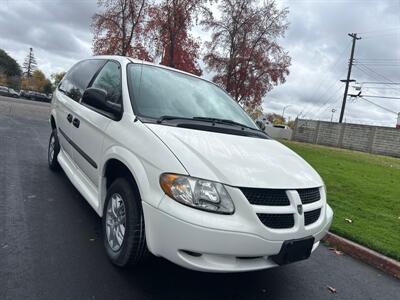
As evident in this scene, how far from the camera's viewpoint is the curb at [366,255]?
4215mm

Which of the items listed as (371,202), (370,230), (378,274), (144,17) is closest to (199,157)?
(378,274)

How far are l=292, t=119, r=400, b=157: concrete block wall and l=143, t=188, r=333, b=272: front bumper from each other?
3477cm

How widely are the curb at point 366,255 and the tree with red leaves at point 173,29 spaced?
16717mm

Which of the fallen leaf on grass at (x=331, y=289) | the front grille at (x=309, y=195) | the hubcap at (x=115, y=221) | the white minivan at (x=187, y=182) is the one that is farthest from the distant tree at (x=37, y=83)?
the front grille at (x=309, y=195)

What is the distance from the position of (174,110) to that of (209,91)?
3.14ft

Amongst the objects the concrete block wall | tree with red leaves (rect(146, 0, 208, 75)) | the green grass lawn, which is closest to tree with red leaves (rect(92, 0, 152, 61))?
tree with red leaves (rect(146, 0, 208, 75))

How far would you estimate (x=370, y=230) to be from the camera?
5289 millimetres

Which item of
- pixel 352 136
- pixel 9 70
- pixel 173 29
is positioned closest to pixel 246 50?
pixel 173 29

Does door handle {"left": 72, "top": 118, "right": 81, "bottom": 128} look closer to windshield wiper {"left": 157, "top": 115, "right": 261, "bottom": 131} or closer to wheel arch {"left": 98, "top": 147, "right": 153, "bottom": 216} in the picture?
wheel arch {"left": 98, "top": 147, "right": 153, "bottom": 216}

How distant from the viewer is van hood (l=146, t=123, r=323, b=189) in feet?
8.73

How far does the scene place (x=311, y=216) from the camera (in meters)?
3.00

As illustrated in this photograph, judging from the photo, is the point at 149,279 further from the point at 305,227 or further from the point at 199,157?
the point at 305,227

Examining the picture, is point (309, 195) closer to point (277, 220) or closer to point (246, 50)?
point (277, 220)

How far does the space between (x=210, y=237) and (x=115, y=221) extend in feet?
3.61
